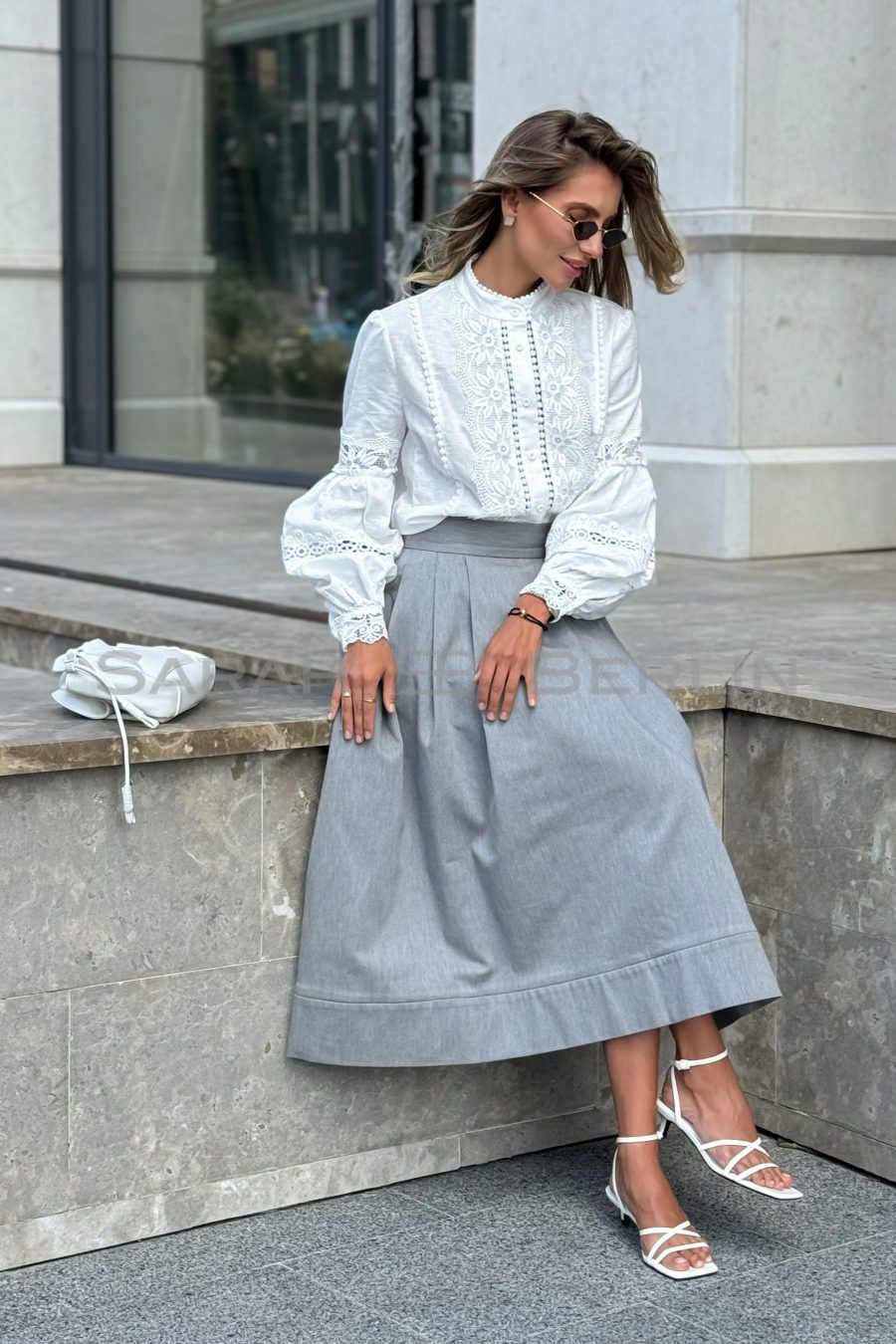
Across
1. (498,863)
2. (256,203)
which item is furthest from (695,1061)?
(256,203)

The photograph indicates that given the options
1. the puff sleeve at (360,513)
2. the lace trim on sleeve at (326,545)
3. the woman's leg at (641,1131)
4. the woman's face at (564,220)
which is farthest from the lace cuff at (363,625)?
the woman's leg at (641,1131)

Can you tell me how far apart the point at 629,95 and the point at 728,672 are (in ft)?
11.4

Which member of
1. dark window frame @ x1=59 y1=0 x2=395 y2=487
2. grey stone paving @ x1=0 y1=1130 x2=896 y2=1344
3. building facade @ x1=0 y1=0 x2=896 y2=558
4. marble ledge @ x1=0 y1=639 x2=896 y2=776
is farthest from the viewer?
dark window frame @ x1=59 y1=0 x2=395 y2=487

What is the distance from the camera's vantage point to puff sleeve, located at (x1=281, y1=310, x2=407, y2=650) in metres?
3.34

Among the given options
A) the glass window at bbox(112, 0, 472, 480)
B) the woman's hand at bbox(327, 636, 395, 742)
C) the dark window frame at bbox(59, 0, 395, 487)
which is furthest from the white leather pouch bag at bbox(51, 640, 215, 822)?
the dark window frame at bbox(59, 0, 395, 487)

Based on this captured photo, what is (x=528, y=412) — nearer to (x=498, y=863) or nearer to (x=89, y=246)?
(x=498, y=863)

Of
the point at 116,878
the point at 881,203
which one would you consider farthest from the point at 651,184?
the point at 881,203

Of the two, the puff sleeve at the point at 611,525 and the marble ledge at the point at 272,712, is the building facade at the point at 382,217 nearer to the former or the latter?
the marble ledge at the point at 272,712

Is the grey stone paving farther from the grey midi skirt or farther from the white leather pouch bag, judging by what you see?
the white leather pouch bag

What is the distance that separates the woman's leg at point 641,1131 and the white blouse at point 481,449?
2.46 feet

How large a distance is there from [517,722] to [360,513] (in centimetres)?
46

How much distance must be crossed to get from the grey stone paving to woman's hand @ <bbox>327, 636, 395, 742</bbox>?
863 millimetres

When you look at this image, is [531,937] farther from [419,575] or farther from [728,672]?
[728,672]

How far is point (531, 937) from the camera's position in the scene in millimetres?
3322
